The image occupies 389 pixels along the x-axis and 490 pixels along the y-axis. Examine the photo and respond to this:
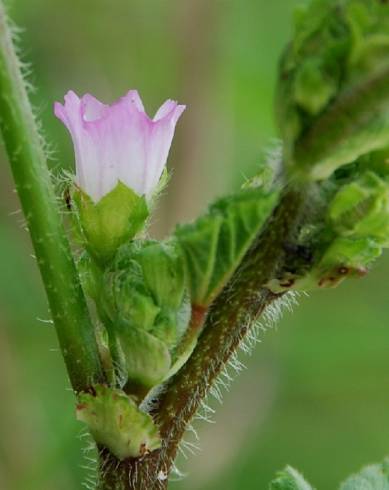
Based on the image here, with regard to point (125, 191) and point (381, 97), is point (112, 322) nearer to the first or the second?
point (125, 191)

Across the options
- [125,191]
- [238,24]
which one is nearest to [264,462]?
[238,24]

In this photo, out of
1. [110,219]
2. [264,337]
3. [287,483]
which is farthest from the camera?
[264,337]

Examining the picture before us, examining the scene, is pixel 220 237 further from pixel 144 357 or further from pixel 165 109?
pixel 165 109

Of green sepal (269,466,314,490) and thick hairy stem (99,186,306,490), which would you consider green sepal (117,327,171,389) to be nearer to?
thick hairy stem (99,186,306,490)

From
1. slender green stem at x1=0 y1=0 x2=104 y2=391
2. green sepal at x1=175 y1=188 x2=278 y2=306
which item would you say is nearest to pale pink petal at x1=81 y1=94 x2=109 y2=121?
slender green stem at x1=0 y1=0 x2=104 y2=391

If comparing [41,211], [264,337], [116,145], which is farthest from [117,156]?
[264,337]
